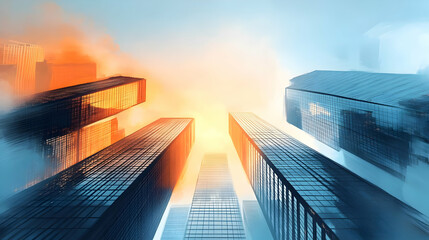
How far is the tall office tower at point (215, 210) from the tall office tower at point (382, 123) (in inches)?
2337

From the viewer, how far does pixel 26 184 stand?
67125 millimetres

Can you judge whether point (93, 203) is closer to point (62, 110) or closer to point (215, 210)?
Answer: point (62, 110)

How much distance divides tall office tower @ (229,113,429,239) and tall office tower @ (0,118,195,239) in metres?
32.4

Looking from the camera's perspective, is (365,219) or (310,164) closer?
(365,219)

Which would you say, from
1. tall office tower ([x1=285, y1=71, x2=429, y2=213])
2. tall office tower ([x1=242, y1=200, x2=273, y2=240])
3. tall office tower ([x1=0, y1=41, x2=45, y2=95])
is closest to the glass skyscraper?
tall office tower ([x1=285, y1=71, x2=429, y2=213])

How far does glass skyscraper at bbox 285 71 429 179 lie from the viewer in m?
46.8

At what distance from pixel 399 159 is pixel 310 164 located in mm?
22595

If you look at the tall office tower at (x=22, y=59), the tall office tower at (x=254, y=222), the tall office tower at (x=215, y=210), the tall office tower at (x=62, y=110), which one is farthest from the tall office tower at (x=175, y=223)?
the tall office tower at (x=22, y=59)

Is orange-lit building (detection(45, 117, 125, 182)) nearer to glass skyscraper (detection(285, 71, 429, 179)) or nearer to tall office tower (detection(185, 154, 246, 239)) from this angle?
tall office tower (detection(185, 154, 246, 239))

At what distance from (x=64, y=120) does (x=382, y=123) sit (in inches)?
3656

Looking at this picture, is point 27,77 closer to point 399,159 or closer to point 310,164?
point 310,164

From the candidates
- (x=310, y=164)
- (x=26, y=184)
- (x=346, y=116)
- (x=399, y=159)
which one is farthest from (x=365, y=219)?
(x=26, y=184)

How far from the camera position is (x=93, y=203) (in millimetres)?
36062

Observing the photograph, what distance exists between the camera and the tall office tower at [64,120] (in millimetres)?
55219
